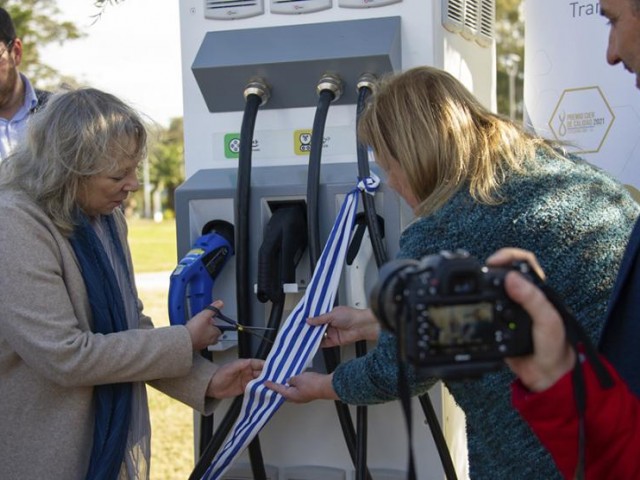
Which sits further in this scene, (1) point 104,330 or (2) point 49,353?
(1) point 104,330

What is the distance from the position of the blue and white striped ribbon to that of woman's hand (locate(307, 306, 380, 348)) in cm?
3

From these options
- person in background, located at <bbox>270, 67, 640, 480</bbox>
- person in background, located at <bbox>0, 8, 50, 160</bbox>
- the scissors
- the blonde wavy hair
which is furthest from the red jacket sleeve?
person in background, located at <bbox>0, 8, 50, 160</bbox>

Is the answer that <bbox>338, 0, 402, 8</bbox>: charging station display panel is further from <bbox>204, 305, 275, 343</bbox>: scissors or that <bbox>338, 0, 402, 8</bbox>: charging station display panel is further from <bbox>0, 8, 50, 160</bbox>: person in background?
<bbox>0, 8, 50, 160</bbox>: person in background

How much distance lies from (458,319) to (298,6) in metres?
1.79

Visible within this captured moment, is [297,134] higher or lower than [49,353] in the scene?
higher

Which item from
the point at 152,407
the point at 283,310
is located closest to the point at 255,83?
the point at 283,310

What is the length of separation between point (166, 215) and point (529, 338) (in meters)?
46.5

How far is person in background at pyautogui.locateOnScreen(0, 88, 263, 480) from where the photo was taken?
86.7 inches

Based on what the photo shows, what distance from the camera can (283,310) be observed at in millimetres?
2738

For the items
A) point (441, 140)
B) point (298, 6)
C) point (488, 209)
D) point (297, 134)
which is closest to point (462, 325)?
point (488, 209)

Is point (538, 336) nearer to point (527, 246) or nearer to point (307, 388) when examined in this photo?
point (527, 246)

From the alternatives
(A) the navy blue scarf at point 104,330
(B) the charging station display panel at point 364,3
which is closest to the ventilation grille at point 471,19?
(B) the charging station display panel at point 364,3

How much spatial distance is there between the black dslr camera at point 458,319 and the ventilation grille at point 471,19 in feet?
5.51

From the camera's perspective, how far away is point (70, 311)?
225cm
